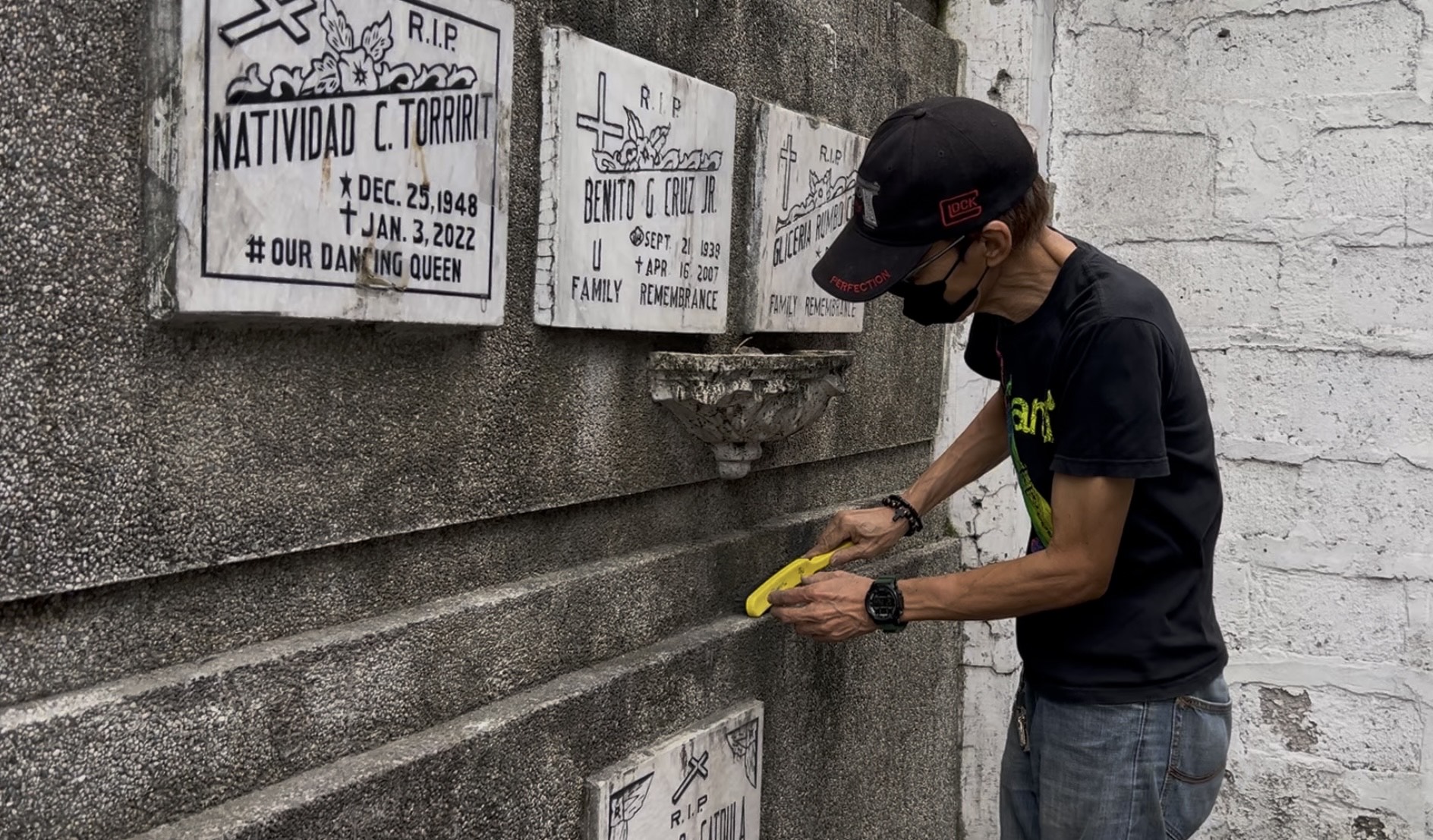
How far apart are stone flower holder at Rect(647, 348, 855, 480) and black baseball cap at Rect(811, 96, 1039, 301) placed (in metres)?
0.35

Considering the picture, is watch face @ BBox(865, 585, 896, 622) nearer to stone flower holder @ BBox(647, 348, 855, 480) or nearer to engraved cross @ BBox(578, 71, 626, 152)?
stone flower holder @ BBox(647, 348, 855, 480)

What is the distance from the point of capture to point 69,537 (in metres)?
1.38

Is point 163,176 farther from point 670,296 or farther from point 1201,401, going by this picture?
point 1201,401

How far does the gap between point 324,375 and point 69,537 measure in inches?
16.1

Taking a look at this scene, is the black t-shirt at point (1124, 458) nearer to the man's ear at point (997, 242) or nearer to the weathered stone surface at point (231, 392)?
the man's ear at point (997, 242)

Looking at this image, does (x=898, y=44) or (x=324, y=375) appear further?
(x=898, y=44)

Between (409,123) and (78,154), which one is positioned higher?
(409,123)

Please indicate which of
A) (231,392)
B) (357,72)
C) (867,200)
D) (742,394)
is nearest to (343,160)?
(357,72)

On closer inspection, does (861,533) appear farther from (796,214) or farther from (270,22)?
(270,22)

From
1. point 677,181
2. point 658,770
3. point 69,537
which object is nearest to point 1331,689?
point 658,770

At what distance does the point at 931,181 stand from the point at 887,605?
0.76 m

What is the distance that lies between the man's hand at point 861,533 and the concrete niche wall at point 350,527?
20 centimetres

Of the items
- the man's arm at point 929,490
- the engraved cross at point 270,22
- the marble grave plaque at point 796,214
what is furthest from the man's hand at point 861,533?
the engraved cross at point 270,22

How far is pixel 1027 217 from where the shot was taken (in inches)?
81.7
